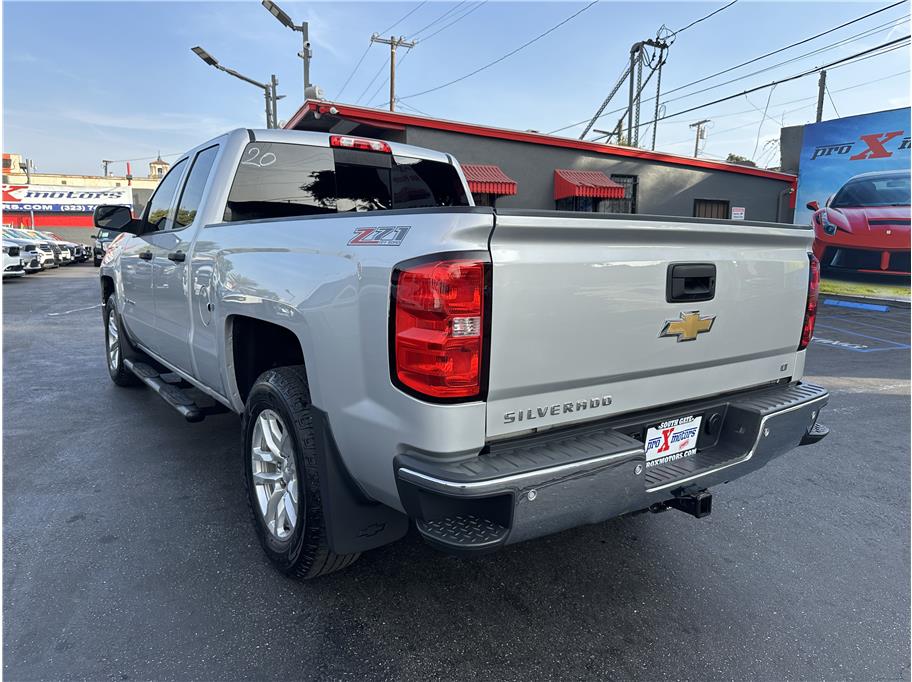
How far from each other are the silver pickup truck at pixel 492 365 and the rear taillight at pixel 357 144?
998 millimetres

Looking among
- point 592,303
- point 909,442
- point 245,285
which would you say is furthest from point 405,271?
point 909,442

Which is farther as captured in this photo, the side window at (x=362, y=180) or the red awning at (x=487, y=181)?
the red awning at (x=487, y=181)

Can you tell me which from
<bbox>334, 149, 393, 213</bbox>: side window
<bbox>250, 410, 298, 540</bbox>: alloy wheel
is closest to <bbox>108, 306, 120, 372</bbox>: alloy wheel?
<bbox>334, 149, 393, 213</bbox>: side window

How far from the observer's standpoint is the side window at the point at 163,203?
4.27 m

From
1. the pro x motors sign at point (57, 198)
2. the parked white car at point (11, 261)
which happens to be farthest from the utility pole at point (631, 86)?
the pro x motors sign at point (57, 198)

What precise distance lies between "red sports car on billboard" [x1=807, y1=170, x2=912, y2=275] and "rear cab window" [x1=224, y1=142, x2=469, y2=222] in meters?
15.5

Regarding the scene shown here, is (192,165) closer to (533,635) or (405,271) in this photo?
(405,271)

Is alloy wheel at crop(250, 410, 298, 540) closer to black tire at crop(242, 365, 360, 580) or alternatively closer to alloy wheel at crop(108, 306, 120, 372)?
black tire at crop(242, 365, 360, 580)

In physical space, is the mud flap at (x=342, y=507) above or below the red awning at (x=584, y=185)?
below

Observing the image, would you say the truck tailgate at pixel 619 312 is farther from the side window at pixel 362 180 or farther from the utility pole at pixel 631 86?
the utility pole at pixel 631 86

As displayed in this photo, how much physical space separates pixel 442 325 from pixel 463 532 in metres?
0.66

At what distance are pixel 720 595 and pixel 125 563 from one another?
2.69 metres

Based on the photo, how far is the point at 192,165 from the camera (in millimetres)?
4047

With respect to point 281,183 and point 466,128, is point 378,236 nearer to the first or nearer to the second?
point 281,183
